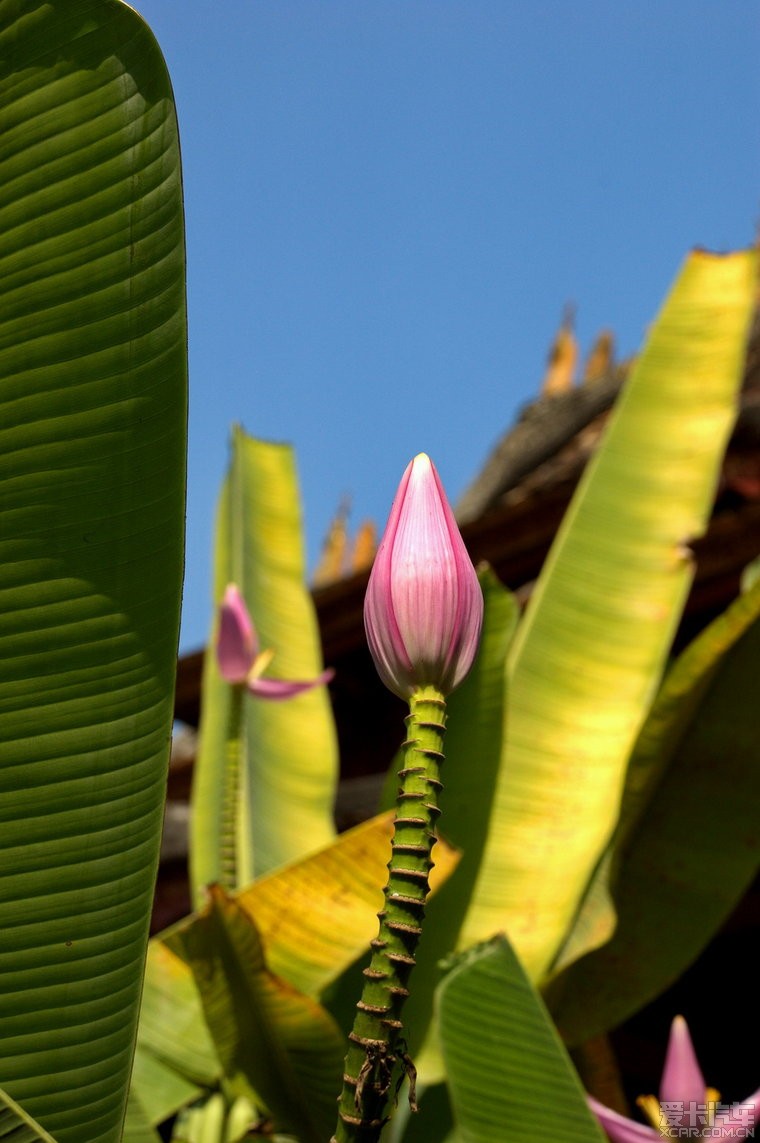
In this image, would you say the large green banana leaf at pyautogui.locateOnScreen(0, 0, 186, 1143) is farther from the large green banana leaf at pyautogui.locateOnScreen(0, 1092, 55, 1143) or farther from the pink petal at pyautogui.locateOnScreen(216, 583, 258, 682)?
the pink petal at pyautogui.locateOnScreen(216, 583, 258, 682)

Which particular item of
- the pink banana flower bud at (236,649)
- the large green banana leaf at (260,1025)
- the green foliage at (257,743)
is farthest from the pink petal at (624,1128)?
the pink banana flower bud at (236,649)

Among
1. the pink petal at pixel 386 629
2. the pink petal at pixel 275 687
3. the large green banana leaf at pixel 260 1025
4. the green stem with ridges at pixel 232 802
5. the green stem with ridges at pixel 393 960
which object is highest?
the pink petal at pixel 386 629

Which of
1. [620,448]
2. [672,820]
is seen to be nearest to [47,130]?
[672,820]

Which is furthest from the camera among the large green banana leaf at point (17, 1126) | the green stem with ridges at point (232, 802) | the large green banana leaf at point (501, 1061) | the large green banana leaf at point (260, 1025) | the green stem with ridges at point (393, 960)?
the green stem with ridges at point (232, 802)

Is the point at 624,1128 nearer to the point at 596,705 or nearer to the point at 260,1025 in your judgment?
the point at 260,1025

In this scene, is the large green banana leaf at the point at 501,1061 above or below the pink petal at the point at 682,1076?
above

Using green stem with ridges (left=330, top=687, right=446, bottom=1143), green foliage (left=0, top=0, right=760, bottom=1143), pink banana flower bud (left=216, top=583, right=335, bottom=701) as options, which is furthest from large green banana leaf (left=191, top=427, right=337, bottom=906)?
green stem with ridges (left=330, top=687, right=446, bottom=1143)

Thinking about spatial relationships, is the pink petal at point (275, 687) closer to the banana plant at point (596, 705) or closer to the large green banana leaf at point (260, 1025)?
the banana plant at point (596, 705)

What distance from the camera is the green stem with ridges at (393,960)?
1.49ft

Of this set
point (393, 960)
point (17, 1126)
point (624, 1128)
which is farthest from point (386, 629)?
point (624, 1128)

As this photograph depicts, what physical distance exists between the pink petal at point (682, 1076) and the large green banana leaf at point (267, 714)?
31.0 inches

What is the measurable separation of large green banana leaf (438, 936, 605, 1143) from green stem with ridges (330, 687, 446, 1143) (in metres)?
0.29

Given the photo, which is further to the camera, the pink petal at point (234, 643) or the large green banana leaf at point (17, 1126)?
the pink petal at point (234, 643)

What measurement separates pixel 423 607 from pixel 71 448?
202 millimetres
